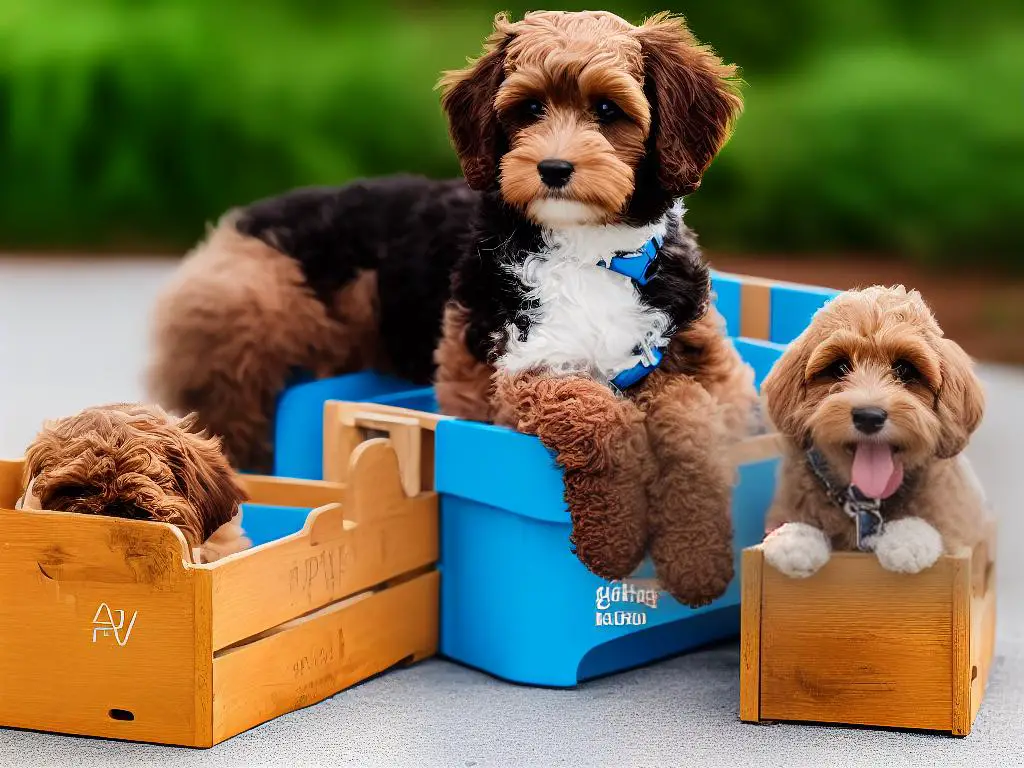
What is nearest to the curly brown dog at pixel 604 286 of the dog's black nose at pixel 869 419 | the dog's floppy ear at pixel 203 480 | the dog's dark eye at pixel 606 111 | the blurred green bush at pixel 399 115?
the dog's dark eye at pixel 606 111

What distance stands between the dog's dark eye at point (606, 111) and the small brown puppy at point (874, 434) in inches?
18.9

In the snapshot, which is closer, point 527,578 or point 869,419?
point 869,419

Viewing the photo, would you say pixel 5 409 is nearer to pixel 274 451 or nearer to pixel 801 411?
pixel 274 451

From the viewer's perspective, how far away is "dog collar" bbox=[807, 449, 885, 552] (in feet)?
8.09

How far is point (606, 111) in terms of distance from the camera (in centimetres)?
250

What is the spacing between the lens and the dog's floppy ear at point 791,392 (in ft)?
7.98

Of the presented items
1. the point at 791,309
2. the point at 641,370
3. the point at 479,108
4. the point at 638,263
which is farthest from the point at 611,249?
the point at 791,309

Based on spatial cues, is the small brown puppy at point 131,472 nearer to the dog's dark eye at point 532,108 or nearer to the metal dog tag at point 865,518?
the dog's dark eye at point 532,108

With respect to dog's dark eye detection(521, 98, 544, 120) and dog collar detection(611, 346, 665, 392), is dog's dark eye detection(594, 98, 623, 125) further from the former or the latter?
dog collar detection(611, 346, 665, 392)

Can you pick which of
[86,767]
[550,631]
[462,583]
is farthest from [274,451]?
[86,767]

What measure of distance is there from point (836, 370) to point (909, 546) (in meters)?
0.31

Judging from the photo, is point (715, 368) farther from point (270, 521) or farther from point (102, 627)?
point (102, 627)

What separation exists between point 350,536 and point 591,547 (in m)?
0.46

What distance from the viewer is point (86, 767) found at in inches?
92.9
